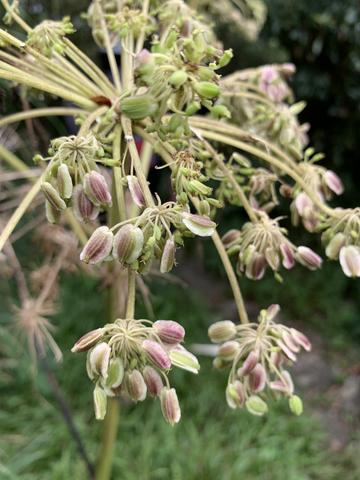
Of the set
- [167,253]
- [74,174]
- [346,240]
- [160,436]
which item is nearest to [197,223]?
[167,253]

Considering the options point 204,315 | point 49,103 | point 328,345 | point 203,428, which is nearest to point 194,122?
point 49,103

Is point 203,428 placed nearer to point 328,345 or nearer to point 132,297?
point 328,345

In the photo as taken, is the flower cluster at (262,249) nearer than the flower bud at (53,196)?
No

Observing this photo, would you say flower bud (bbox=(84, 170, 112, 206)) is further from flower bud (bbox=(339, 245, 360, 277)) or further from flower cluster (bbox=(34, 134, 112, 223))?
flower bud (bbox=(339, 245, 360, 277))

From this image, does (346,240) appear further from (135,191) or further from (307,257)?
(135,191)

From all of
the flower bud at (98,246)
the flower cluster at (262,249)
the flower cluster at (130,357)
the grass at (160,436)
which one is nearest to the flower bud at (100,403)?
the flower cluster at (130,357)

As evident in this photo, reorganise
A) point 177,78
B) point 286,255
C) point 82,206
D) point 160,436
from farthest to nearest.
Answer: point 160,436
point 286,255
point 82,206
point 177,78

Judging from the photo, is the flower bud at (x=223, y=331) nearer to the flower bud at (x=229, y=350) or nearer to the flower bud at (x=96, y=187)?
the flower bud at (x=229, y=350)
